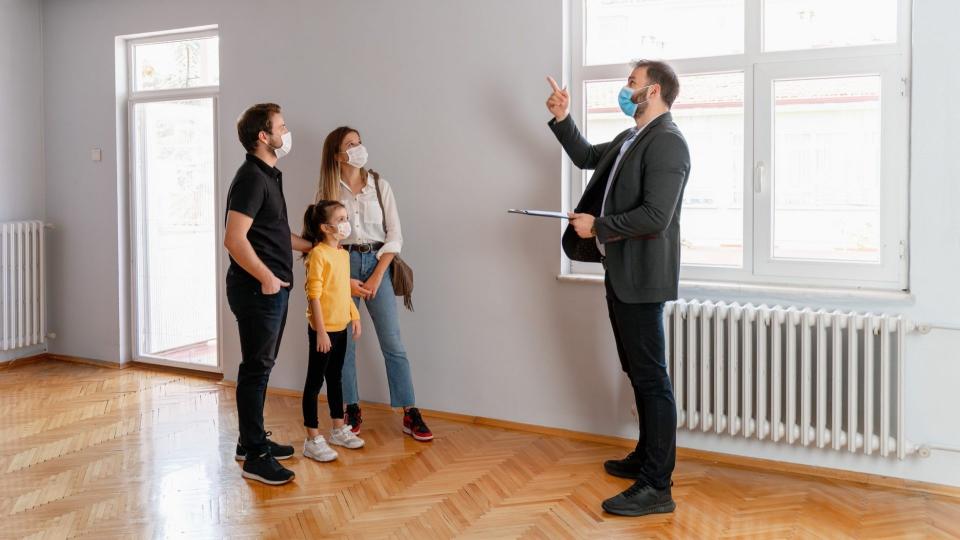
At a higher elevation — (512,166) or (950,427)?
(512,166)

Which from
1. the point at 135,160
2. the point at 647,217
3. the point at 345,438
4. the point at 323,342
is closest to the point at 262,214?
the point at 323,342

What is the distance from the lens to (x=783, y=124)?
12.2 feet

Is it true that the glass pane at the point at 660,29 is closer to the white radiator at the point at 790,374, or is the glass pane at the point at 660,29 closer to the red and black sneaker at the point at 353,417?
→ the white radiator at the point at 790,374

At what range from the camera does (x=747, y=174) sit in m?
3.80

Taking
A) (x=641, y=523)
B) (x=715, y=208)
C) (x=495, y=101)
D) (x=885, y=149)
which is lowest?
(x=641, y=523)

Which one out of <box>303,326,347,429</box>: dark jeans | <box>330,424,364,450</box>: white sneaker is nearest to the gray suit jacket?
<box>303,326,347,429</box>: dark jeans

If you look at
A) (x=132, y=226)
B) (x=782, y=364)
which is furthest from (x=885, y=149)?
(x=132, y=226)

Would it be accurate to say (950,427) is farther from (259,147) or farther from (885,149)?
(259,147)

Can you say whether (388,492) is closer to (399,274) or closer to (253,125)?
(399,274)

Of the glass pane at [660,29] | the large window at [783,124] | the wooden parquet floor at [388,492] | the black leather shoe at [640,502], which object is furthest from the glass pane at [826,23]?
the black leather shoe at [640,502]

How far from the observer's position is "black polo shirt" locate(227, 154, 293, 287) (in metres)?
3.37

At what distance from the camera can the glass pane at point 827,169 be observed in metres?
3.58

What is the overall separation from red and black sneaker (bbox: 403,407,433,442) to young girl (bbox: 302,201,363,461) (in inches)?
19.0

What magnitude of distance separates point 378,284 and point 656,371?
4.94 feet
